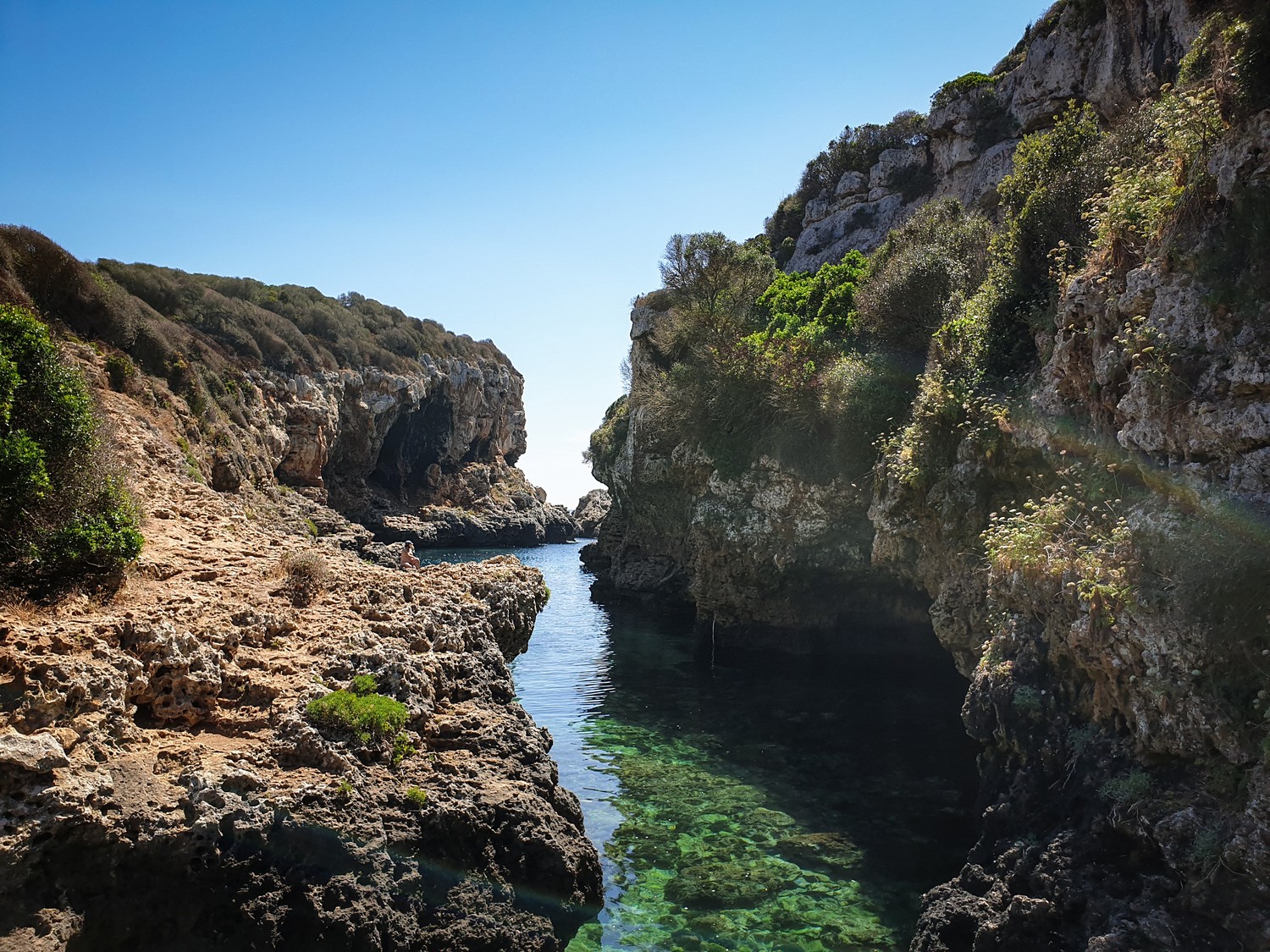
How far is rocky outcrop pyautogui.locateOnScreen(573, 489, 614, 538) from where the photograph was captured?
356ft

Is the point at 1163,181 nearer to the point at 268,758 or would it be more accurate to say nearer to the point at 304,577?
the point at 268,758

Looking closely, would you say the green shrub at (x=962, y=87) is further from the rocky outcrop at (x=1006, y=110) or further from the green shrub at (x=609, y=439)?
the green shrub at (x=609, y=439)

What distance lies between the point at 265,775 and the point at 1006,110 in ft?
128

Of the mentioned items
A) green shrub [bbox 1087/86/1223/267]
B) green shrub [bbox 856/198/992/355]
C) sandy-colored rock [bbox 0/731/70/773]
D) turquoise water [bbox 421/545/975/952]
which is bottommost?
turquoise water [bbox 421/545/975/952]

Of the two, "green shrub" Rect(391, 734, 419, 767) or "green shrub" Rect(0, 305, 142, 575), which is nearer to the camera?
"green shrub" Rect(0, 305, 142, 575)

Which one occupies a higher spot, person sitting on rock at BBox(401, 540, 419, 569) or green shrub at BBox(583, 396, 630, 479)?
green shrub at BBox(583, 396, 630, 479)

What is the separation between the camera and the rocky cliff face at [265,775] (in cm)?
729

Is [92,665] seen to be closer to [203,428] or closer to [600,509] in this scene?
[203,428]

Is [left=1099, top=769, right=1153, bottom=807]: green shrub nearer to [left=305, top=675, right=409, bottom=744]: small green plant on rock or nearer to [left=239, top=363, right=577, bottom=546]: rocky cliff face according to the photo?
[left=305, top=675, right=409, bottom=744]: small green plant on rock

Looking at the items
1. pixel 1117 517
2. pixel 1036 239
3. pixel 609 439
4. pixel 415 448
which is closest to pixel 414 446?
pixel 415 448

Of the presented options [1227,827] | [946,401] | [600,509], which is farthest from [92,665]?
[600,509]

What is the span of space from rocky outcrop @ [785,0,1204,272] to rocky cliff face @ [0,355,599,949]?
16912 millimetres

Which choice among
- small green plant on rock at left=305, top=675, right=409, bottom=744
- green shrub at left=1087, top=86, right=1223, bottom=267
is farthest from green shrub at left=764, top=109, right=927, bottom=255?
small green plant on rock at left=305, top=675, right=409, bottom=744

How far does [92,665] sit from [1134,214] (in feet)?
51.6
